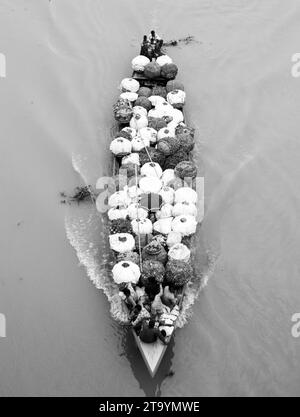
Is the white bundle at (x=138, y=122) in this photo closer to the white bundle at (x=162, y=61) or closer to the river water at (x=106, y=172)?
the river water at (x=106, y=172)

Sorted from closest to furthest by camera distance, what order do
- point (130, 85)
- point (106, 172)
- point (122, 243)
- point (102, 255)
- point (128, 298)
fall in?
point (128, 298) < point (122, 243) < point (102, 255) < point (106, 172) < point (130, 85)

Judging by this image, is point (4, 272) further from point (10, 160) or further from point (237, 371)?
point (237, 371)

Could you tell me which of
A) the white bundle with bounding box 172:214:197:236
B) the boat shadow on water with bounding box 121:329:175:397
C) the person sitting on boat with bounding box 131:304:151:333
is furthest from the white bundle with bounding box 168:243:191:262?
the boat shadow on water with bounding box 121:329:175:397

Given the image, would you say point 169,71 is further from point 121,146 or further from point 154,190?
point 154,190

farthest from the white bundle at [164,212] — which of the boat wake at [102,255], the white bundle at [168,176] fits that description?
the boat wake at [102,255]

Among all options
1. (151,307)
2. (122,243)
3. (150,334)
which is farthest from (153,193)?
(150,334)
